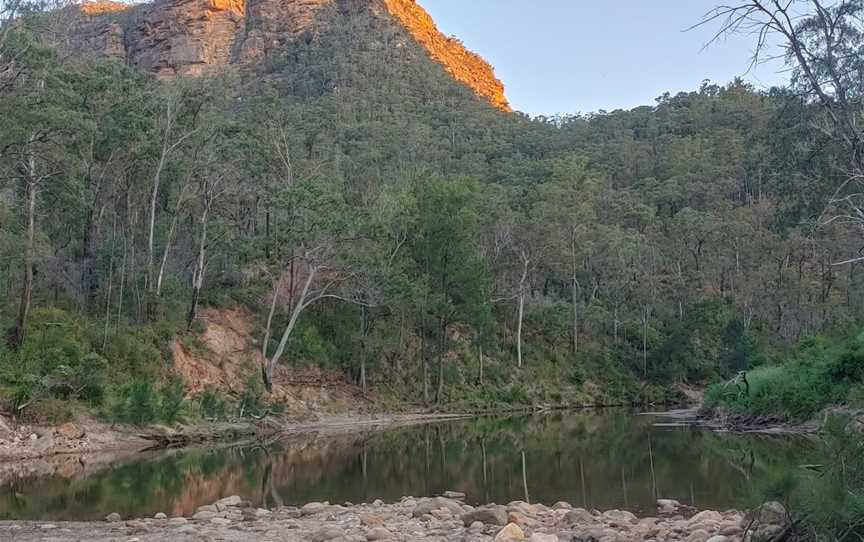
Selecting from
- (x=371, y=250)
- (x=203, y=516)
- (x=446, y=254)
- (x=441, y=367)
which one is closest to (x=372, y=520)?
(x=203, y=516)

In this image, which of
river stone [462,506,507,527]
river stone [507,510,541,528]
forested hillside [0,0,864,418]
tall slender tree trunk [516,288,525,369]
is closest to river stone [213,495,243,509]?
river stone [462,506,507,527]

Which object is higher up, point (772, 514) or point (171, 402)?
point (772, 514)

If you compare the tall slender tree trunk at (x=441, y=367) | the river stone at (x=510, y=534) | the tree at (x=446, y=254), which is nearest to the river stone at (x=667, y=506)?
the river stone at (x=510, y=534)

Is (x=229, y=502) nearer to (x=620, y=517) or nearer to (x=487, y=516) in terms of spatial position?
(x=487, y=516)

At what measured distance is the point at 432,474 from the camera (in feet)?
60.0

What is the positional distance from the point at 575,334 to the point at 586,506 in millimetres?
40156

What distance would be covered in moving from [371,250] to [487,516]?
27195 mm

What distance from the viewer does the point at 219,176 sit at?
35.7 metres

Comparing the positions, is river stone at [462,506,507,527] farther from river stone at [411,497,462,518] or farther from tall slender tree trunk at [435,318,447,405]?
tall slender tree trunk at [435,318,447,405]

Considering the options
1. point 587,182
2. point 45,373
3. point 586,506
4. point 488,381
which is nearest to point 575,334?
point 488,381

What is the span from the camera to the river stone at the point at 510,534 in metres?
8.94

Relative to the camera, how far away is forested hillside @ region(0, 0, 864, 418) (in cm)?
2348

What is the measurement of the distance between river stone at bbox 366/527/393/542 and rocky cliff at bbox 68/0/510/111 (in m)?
107

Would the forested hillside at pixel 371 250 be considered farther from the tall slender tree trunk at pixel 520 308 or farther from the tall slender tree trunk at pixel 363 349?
the tall slender tree trunk at pixel 520 308
